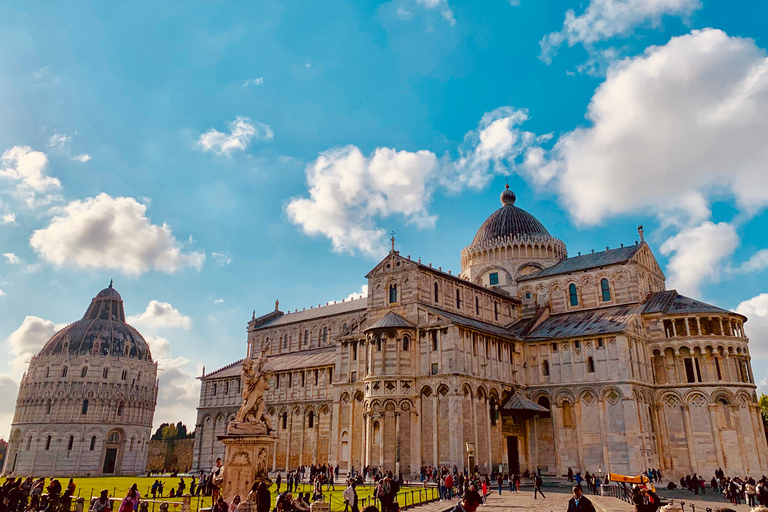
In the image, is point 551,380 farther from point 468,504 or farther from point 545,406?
point 468,504

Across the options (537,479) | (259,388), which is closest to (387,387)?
(537,479)

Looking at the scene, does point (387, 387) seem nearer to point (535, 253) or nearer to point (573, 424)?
point (573, 424)

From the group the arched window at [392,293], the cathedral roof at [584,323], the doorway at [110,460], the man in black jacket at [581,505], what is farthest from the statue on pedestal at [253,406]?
the doorway at [110,460]

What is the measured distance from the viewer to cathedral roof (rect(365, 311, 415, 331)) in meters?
40.4

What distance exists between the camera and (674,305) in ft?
146

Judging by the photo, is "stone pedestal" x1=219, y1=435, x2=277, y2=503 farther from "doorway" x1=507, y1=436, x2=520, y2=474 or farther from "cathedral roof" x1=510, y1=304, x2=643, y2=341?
"cathedral roof" x1=510, y1=304, x2=643, y2=341

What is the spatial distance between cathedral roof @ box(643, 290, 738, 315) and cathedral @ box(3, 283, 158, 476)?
68094 millimetres

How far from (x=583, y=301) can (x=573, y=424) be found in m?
12.3

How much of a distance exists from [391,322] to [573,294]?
18.9 m

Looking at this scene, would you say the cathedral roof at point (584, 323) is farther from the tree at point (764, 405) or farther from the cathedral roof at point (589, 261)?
the tree at point (764, 405)

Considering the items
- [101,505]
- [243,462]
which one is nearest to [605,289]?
[243,462]

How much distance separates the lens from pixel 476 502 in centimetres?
753

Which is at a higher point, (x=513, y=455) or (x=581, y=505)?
(x=513, y=455)

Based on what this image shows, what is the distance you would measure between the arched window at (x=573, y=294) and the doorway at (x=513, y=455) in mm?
14234
